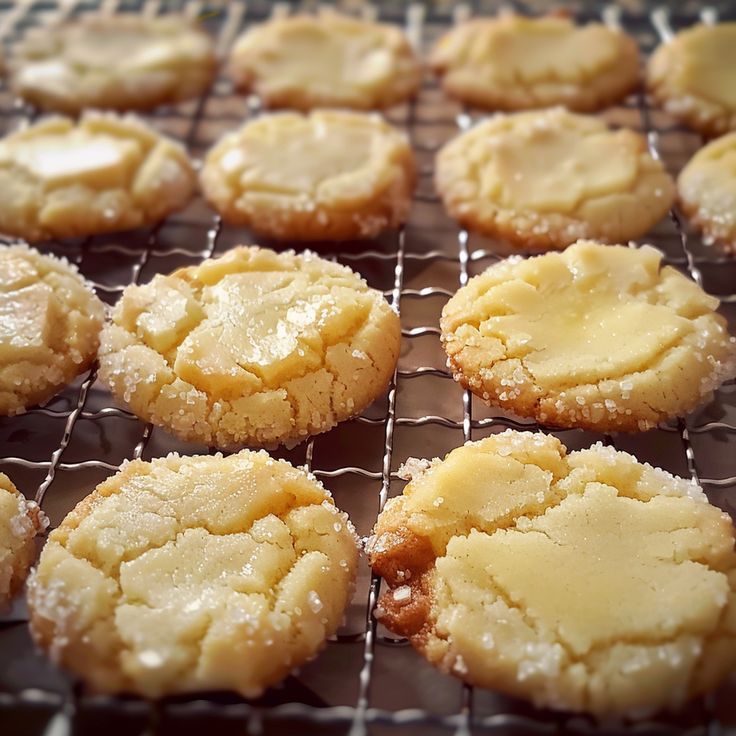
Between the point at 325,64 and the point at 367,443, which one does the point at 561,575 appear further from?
the point at 325,64

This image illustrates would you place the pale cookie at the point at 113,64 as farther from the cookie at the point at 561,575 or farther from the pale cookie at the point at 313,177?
the cookie at the point at 561,575

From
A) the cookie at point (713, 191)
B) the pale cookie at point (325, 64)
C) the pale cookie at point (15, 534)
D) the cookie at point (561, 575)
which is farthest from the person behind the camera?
the pale cookie at point (325, 64)

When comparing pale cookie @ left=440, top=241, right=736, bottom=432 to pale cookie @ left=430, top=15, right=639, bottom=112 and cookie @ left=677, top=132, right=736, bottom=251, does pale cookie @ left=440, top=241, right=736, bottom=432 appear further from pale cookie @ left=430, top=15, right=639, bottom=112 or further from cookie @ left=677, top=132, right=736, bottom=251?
pale cookie @ left=430, top=15, right=639, bottom=112

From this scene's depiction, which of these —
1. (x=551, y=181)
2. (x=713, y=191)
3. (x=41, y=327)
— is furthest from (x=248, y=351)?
(x=713, y=191)

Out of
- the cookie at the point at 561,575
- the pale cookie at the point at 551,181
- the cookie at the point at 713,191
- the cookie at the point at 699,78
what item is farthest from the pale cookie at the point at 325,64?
the cookie at the point at 561,575

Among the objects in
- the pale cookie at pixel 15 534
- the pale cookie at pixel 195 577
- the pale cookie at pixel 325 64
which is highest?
the pale cookie at pixel 325 64

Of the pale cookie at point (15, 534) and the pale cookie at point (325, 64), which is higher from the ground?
the pale cookie at point (325, 64)
